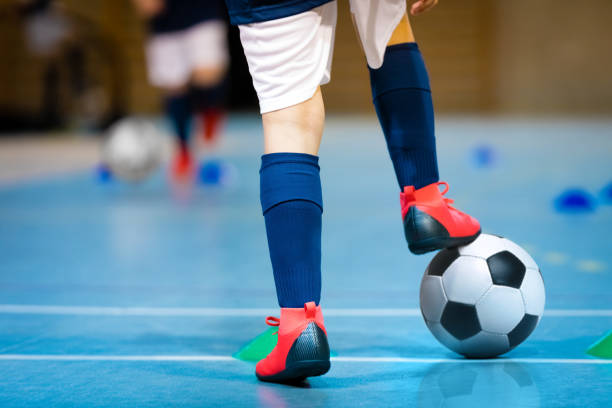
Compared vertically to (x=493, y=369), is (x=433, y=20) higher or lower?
higher

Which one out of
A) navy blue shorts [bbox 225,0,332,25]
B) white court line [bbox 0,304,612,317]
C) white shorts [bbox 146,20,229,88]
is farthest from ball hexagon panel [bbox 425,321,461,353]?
white shorts [bbox 146,20,229,88]

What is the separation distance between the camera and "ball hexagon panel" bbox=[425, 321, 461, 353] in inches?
75.3

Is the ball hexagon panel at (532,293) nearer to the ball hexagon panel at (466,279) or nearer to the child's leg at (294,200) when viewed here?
the ball hexagon panel at (466,279)

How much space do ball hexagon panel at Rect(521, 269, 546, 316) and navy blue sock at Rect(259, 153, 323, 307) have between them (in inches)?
20.8

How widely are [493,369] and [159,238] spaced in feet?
7.56

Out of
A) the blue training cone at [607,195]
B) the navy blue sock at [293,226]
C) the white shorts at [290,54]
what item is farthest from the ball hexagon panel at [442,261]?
the blue training cone at [607,195]

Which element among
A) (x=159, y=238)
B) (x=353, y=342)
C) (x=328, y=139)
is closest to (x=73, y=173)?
(x=159, y=238)

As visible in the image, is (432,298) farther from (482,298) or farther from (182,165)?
(182,165)

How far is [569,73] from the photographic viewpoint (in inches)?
665

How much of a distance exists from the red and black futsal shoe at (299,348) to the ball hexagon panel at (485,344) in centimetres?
40

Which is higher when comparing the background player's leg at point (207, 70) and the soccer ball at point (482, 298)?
the background player's leg at point (207, 70)

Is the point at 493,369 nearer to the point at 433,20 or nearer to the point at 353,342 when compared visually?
the point at 353,342

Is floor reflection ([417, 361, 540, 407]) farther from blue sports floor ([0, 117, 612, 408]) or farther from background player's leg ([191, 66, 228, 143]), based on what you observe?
background player's leg ([191, 66, 228, 143])

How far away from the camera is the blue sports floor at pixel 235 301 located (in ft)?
5.53
